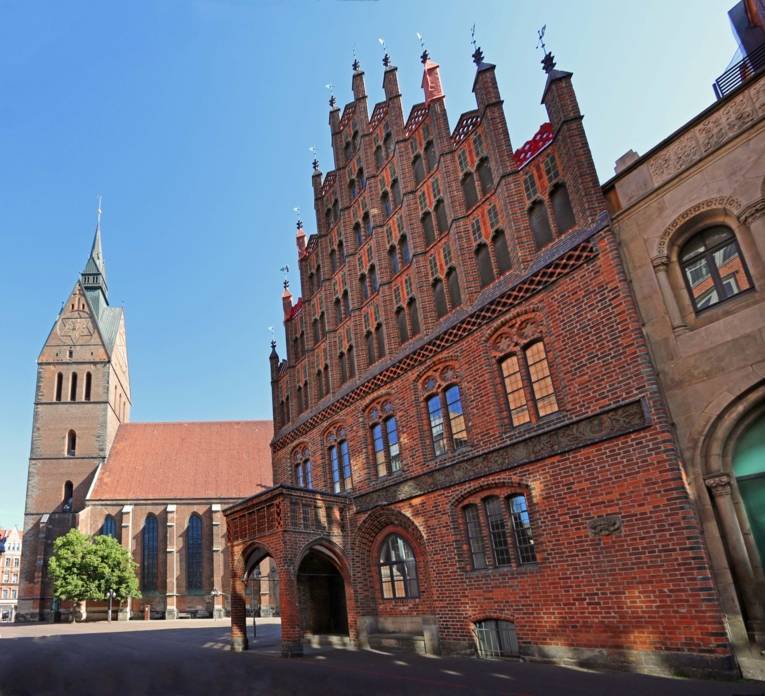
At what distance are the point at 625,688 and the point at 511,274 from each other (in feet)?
29.0

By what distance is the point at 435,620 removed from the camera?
14.4m

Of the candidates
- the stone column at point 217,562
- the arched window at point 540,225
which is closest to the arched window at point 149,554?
the stone column at point 217,562

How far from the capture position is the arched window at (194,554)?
45781 mm

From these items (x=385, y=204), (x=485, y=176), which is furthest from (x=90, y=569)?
(x=485, y=176)

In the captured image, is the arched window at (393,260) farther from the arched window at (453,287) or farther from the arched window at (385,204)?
the arched window at (453,287)

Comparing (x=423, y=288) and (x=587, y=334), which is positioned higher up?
(x=423, y=288)

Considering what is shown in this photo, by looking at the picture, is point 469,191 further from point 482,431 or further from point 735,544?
point 735,544

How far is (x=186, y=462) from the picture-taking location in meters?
52.2

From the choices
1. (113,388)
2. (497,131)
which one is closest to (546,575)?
(497,131)

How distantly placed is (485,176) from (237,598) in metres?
15.0

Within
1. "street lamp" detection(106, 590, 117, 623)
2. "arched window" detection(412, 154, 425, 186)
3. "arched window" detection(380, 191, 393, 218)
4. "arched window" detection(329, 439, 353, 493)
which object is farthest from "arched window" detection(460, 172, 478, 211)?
"street lamp" detection(106, 590, 117, 623)

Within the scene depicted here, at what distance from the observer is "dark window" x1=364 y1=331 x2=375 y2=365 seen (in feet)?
61.5

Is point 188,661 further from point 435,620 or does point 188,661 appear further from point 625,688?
point 625,688

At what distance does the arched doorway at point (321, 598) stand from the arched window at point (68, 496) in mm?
38023
